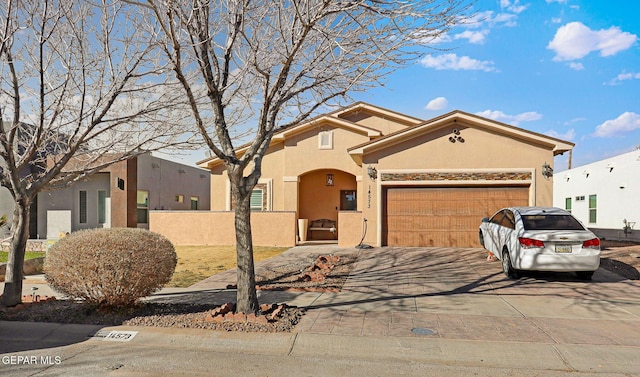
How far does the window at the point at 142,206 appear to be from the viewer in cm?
2152

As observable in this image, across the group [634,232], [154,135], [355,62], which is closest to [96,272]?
[154,135]

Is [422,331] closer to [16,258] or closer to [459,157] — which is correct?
[16,258]

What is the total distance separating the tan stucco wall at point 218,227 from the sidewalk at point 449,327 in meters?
7.51

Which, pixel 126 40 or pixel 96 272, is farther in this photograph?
pixel 126 40

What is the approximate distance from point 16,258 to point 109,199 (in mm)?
13467

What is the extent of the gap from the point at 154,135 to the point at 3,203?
14.0 metres

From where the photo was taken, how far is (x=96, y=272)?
20.9ft

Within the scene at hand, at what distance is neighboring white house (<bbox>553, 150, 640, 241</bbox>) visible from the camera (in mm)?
21219

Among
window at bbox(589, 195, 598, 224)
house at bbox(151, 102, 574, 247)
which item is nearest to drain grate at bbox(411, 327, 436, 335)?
house at bbox(151, 102, 574, 247)

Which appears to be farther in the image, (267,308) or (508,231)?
(508,231)

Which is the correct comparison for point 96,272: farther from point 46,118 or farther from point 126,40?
point 126,40

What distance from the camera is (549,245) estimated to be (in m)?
9.40

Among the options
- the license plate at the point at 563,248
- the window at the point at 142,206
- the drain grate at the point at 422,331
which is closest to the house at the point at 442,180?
the license plate at the point at 563,248

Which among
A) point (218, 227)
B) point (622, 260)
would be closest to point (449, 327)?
point (622, 260)
